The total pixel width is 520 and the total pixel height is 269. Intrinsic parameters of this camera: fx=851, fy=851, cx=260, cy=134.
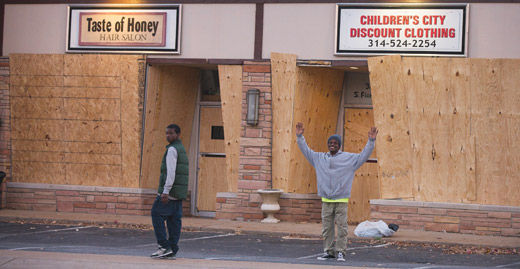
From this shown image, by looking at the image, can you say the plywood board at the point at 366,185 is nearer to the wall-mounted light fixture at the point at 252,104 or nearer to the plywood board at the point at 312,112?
the plywood board at the point at 312,112

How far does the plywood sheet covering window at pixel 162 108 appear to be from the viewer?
17734 millimetres

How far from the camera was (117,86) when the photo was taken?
17625 mm

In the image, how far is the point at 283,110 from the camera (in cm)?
1691

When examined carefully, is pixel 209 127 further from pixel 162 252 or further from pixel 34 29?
pixel 162 252

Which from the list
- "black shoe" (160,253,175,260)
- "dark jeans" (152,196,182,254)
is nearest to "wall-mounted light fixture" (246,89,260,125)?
"dark jeans" (152,196,182,254)

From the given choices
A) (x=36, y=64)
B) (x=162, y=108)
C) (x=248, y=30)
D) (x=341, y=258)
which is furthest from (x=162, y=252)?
(x=36, y=64)

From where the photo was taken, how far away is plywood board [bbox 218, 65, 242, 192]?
1723 cm

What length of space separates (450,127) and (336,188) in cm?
504

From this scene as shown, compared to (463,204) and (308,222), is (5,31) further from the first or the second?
(463,204)

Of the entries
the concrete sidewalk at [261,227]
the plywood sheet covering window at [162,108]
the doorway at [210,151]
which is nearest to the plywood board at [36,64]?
the plywood sheet covering window at [162,108]

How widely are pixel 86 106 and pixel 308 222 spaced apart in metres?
5.23

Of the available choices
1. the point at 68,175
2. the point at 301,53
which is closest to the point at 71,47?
the point at 68,175

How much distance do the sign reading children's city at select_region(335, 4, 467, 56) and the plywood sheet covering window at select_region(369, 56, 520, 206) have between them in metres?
0.31

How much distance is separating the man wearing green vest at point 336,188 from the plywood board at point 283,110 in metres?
5.16
